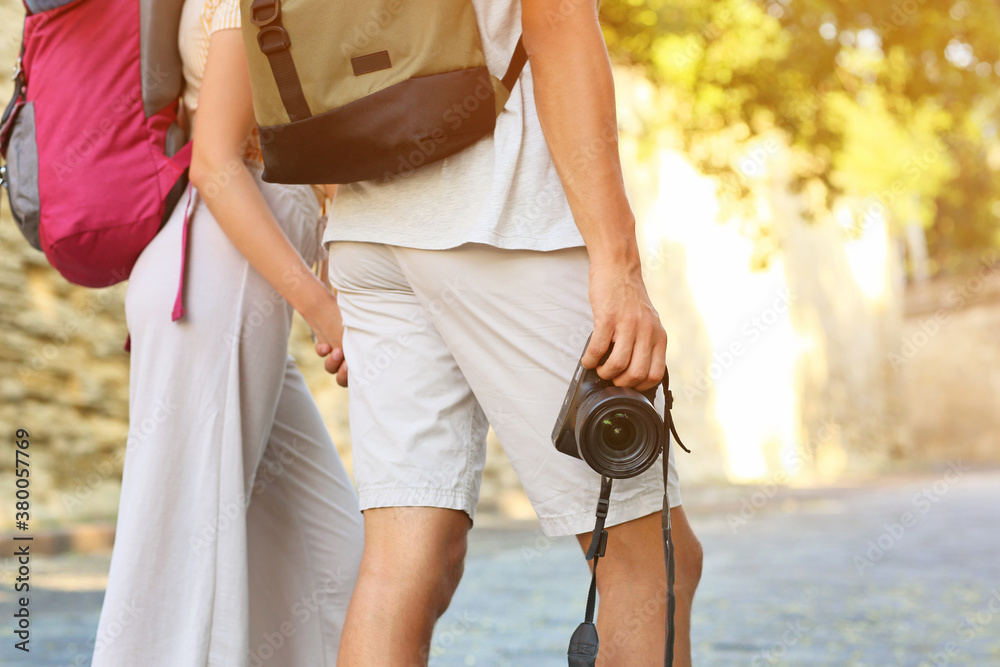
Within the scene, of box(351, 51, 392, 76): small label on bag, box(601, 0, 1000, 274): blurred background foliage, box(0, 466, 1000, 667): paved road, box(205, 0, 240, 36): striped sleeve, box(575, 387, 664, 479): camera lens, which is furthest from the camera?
box(601, 0, 1000, 274): blurred background foliage

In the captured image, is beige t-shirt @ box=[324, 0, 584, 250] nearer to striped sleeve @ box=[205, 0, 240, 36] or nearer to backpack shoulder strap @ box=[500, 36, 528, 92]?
backpack shoulder strap @ box=[500, 36, 528, 92]

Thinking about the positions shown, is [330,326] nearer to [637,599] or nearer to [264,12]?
[264,12]

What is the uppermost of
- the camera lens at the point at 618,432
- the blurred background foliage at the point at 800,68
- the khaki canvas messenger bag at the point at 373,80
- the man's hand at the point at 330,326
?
the blurred background foliage at the point at 800,68

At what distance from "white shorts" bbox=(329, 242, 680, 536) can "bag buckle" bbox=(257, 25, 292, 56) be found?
0.31 meters

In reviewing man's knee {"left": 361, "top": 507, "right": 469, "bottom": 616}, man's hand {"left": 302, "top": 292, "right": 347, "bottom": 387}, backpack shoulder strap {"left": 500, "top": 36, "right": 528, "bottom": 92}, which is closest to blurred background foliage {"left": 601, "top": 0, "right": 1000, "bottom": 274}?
man's hand {"left": 302, "top": 292, "right": 347, "bottom": 387}

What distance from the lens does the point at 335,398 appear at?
29.7ft

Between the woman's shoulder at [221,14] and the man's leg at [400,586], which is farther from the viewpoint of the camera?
the woman's shoulder at [221,14]

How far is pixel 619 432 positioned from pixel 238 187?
33.0 inches

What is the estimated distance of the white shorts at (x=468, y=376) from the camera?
5.02 feet

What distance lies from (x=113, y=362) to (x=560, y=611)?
13.7ft

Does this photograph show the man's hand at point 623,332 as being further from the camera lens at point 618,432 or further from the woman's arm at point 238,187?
the woman's arm at point 238,187

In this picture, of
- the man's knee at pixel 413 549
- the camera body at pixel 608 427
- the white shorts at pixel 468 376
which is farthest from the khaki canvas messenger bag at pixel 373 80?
the man's knee at pixel 413 549

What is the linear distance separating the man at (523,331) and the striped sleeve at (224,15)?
475 mm

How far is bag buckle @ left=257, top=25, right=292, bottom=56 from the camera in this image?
1539 mm
